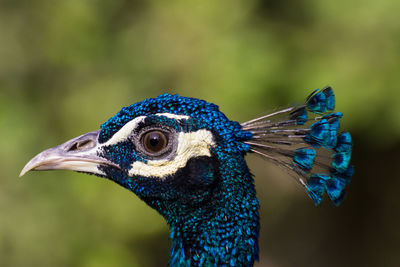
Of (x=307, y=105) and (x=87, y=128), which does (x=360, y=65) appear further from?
(x=87, y=128)

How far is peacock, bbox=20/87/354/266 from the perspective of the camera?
1419 millimetres

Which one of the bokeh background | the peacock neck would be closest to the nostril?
the peacock neck

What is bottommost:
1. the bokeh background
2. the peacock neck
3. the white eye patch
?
the peacock neck

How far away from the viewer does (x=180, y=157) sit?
4.66ft

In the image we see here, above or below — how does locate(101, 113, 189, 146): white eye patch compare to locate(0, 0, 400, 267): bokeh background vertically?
below

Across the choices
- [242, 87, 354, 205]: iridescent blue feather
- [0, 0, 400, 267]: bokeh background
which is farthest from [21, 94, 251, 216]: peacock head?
[0, 0, 400, 267]: bokeh background

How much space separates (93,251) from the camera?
119 inches

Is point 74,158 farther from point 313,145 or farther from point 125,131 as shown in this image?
point 313,145

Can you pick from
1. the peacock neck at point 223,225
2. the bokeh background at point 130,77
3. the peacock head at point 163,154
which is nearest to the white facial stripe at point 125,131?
the peacock head at point 163,154

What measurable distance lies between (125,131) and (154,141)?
0.09m

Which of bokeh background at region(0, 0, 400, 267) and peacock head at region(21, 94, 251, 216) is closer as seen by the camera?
peacock head at region(21, 94, 251, 216)

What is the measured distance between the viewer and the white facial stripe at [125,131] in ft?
4.67

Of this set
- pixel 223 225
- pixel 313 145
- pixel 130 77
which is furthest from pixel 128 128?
pixel 130 77

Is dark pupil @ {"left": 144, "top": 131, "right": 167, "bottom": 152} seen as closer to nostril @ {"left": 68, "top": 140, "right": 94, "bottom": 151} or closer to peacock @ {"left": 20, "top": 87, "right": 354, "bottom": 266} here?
peacock @ {"left": 20, "top": 87, "right": 354, "bottom": 266}
